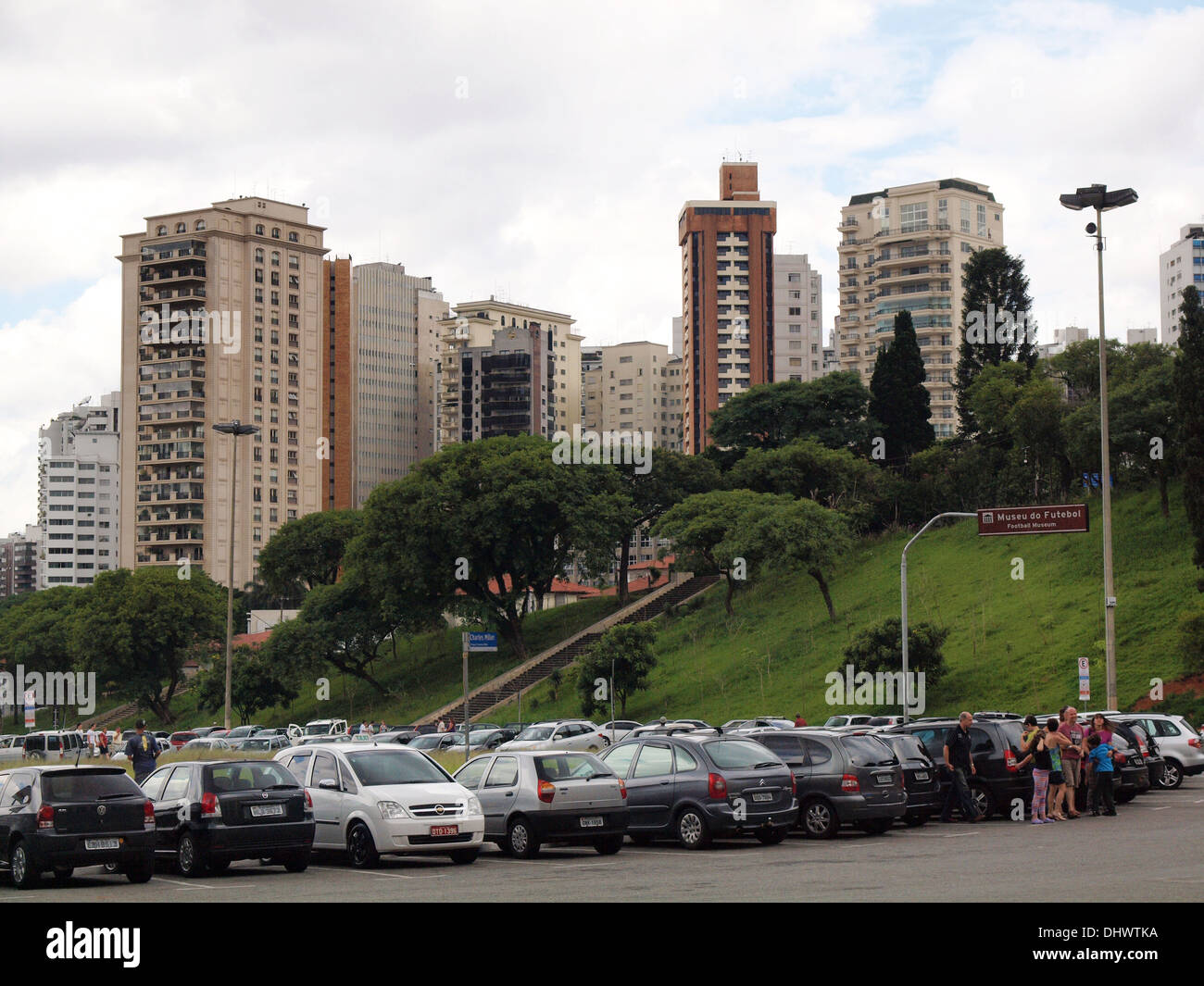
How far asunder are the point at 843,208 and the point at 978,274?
5989 cm

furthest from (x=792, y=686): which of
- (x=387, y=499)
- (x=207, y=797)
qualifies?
(x=207, y=797)

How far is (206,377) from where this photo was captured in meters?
137

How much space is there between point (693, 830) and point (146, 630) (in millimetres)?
73687

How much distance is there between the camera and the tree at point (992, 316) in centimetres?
9156

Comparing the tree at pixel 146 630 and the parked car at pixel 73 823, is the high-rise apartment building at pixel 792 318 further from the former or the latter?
the parked car at pixel 73 823

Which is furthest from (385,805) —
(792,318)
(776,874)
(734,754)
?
(792,318)

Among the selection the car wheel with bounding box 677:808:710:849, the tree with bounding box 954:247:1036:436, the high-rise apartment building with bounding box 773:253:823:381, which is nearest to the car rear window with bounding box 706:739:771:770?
the car wheel with bounding box 677:808:710:849

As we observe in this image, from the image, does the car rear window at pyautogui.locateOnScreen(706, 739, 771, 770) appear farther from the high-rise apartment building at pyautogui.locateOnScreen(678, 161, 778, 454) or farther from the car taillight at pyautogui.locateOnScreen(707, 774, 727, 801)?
the high-rise apartment building at pyautogui.locateOnScreen(678, 161, 778, 454)

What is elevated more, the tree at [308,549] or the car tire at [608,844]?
the tree at [308,549]

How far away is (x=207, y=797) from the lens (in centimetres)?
1864

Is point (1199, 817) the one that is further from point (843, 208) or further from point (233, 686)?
point (843, 208)

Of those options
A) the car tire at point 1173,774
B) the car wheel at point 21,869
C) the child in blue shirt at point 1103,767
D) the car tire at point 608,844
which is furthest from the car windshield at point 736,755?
the car tire at point 1173,774

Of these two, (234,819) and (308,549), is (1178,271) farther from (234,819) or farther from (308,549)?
(234,819)

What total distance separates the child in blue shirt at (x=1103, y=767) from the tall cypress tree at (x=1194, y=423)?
26756mm
